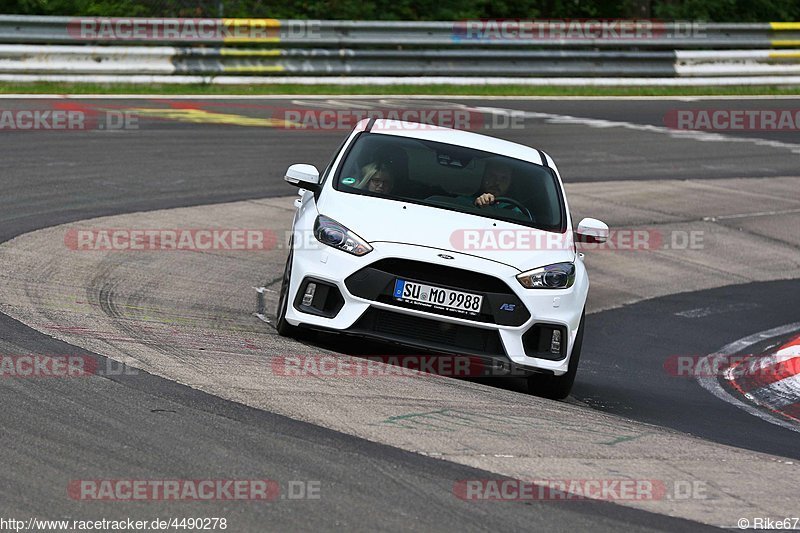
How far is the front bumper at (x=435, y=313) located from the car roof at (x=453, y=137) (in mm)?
1707

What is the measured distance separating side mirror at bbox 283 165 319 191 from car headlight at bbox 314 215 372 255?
550 mm

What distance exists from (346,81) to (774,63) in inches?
380

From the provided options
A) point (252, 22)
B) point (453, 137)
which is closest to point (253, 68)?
point (252, 22)

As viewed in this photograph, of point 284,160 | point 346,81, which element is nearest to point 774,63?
point 346,81

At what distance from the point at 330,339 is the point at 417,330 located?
3.38 feet

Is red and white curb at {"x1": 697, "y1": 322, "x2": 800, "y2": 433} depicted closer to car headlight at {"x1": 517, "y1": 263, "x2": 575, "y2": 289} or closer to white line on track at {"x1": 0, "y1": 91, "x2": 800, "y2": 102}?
car headlight at {"x1": 517, "y1": 263, "x2": 575, "y2": 289}

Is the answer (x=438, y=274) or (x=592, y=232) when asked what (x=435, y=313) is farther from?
(x=592, y=232)

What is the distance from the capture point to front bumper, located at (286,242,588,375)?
25.5ft

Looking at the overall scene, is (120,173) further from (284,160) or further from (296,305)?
(296,305)

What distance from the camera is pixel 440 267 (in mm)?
7773

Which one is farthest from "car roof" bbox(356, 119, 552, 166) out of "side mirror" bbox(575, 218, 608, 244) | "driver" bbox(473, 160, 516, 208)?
"side mirror" bbox(575, 218, 608, 244)

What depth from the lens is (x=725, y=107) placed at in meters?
24.2

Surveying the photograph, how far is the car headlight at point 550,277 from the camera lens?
7.94 meters

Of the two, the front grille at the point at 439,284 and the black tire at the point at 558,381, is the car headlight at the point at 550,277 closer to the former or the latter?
the front grille at the point at 439,284
